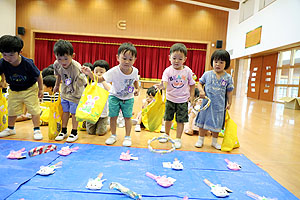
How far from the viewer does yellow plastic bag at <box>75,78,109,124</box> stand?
179 cm

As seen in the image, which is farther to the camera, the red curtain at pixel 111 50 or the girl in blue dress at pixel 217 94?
the red curtain at pixel 111 50

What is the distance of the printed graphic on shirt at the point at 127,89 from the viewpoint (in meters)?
2.00

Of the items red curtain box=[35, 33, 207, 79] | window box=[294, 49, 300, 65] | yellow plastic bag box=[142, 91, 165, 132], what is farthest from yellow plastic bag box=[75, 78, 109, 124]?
red curtain box=[35, 33, 207, 79]

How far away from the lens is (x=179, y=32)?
1075 cm

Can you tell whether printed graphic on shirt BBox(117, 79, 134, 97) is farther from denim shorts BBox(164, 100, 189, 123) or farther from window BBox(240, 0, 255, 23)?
window BBox(240, 0, 255, 23)

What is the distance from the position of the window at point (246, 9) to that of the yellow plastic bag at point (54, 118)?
32.3 ft

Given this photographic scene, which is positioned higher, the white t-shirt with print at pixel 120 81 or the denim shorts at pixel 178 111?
the white t-shirt with print at pixel 120 81

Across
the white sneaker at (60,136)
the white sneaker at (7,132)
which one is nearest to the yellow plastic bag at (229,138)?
the white sneaker at (60,136)

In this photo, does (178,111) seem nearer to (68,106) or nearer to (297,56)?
(68,106)

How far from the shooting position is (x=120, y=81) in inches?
78.4

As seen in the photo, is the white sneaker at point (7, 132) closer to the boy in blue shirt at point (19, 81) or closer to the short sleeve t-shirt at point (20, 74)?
the boy in blue shirt at point (19, 81)

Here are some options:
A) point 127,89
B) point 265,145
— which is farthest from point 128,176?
point 265,145

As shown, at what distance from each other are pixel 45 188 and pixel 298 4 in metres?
8.40

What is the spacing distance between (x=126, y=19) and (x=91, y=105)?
997 cm
